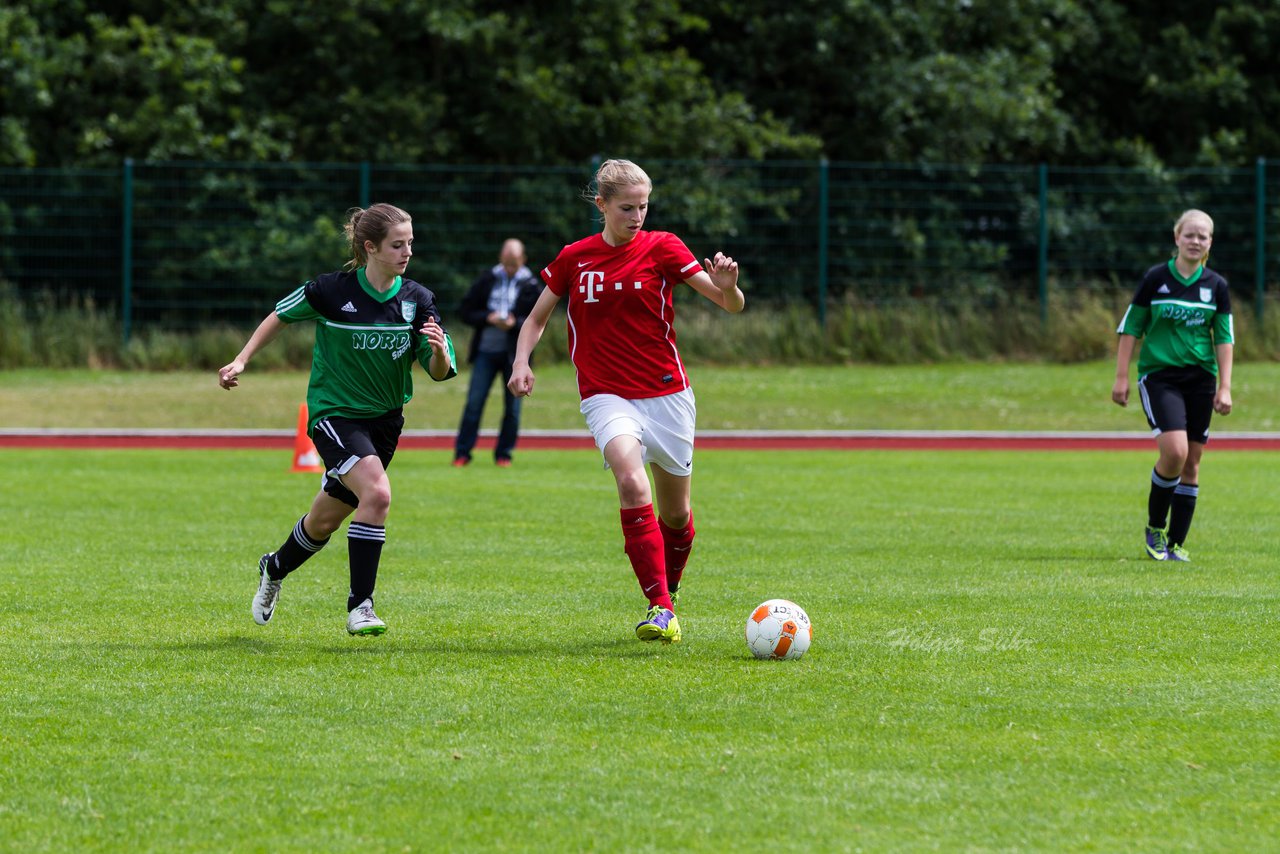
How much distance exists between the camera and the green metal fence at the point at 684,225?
86.0ft

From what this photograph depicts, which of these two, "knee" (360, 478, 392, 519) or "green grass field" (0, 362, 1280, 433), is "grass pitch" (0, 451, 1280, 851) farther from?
"green grass field" (0, 362, 1280, 433)

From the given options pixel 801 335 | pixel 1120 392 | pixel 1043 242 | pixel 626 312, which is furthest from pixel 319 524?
pixel 1043 242

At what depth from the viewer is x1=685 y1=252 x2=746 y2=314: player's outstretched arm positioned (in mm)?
7215

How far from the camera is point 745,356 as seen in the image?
88.1ft

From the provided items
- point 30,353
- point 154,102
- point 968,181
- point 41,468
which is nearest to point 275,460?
point 41,468

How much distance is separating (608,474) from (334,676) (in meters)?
9.61

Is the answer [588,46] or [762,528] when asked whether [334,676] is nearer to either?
[762,528]

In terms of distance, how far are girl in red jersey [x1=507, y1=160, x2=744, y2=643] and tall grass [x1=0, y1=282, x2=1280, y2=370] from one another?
734 inches

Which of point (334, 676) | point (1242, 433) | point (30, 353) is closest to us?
point (334, 676)

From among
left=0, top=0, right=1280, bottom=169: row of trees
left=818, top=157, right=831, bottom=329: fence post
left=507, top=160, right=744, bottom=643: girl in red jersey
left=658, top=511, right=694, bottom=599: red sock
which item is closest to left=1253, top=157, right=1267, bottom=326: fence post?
left=0, top=0, right=1280, bottom=169: row of trees

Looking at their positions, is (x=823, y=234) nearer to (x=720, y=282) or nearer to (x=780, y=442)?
(x=780, y=442)

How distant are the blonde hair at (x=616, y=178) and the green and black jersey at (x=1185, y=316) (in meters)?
4.05

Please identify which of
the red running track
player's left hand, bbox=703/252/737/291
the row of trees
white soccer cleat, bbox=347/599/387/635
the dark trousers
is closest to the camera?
player's left hand, bbox=703/252/737/291

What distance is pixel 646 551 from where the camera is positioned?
7324 millimetres
